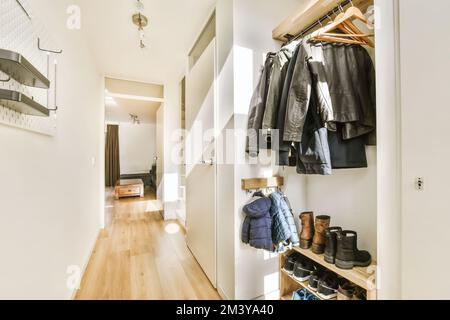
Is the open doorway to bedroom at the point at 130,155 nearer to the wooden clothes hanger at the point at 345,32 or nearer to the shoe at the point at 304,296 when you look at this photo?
the shoe at the point at 304,296

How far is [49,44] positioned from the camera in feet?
3.91

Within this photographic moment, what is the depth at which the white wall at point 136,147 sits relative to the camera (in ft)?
22.0

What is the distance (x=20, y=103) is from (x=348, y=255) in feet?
5.10


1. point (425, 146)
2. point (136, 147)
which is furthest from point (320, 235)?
point (136, 147)

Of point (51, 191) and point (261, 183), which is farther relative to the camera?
point (261, 183)

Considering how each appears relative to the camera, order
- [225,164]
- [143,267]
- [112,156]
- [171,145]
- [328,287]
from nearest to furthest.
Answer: [328,287] → [225,164] → [143,267] → [171,145] → [112,156]

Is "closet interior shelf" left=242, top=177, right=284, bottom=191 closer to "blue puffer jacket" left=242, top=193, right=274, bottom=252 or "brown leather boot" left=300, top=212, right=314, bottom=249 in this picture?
"blue puffer jacket" left=242, top=193, right=274, bottom=252

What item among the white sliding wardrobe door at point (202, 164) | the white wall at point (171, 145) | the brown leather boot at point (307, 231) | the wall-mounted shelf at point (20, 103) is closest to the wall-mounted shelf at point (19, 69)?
the wall-mounted shelf at point (20, 103)

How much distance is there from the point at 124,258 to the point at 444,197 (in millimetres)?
2449

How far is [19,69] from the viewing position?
721 millimetres

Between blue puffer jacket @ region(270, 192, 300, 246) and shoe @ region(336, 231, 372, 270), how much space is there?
0.93 ft

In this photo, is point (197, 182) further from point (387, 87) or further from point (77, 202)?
point (387, 87)

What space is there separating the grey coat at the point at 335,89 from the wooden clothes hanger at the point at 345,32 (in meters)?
0.03

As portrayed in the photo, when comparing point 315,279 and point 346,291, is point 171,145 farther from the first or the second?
point 346,291
